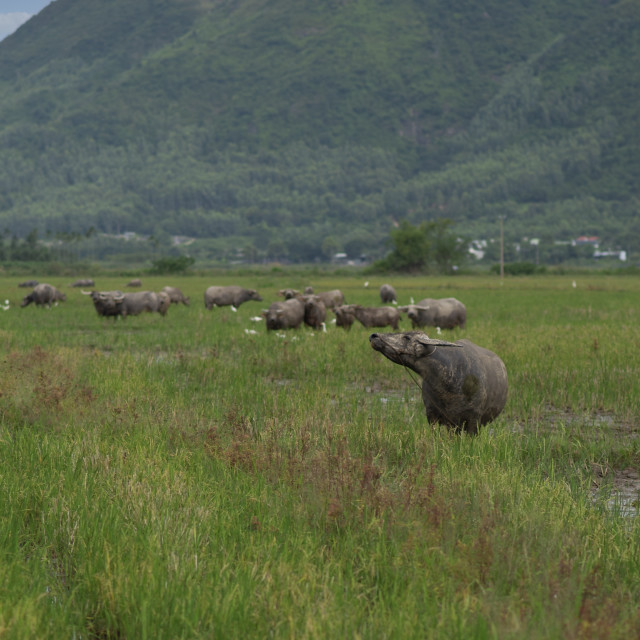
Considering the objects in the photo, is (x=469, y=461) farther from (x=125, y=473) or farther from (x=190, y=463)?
(x=125, y=473)

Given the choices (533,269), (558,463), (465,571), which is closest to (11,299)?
(558,463)

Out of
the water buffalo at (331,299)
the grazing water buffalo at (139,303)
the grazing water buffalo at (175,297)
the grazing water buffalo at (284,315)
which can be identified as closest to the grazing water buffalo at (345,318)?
the grazing water buffalo at (284,315)

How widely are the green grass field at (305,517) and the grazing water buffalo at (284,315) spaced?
8383 mm

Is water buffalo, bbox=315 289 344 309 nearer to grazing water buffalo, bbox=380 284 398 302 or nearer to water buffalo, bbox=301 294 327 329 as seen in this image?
water buffalo, bbox=301 294 327 329

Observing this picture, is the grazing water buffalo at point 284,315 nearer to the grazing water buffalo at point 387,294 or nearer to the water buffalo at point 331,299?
the water buffalo at point 331,299

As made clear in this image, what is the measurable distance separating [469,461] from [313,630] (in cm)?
347

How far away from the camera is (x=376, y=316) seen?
19688mm

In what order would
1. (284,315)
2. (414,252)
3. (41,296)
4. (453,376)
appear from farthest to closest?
(414,252) → (41,296) → (284,315) → (453,376)

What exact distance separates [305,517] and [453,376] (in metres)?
2.62

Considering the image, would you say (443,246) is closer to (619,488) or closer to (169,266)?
(169,266)

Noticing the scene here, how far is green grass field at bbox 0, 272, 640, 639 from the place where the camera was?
12.8 ft

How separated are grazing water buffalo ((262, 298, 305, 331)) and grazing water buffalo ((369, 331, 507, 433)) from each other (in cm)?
1151

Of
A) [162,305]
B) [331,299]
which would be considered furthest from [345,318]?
[162,305]

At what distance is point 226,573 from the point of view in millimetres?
4281
